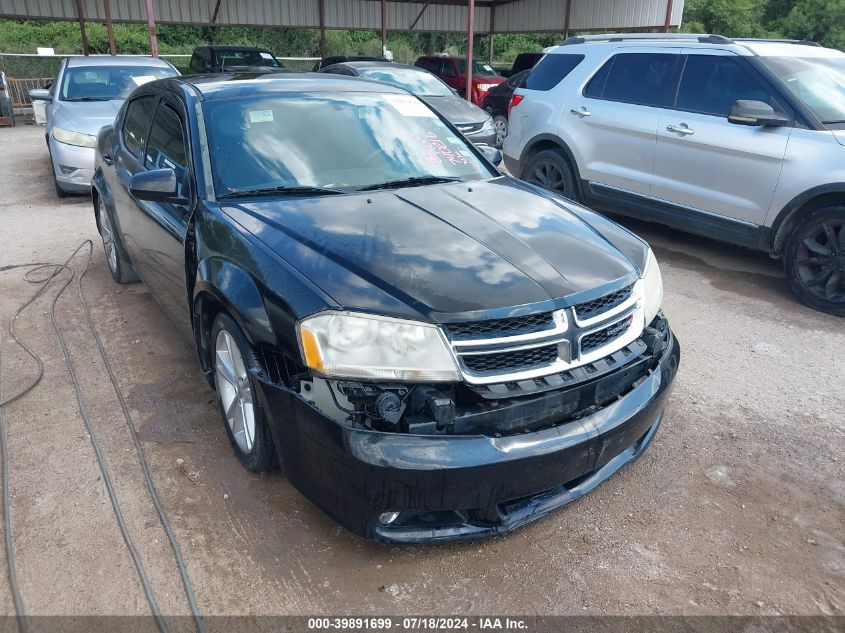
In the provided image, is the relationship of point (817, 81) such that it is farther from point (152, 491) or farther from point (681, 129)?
point (152, 491)

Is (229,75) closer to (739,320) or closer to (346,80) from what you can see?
(346,80)

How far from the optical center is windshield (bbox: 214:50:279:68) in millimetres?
15328

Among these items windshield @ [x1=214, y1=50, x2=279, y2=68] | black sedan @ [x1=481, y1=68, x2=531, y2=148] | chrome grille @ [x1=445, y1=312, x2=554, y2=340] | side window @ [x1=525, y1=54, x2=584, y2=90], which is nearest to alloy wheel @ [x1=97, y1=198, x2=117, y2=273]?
chrome grille @ [x1=445, y1=312, x2=554, y2=340]

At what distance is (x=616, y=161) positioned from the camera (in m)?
6.54

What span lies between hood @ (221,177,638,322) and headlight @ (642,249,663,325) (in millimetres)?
138

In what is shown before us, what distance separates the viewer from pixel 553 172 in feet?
24.0

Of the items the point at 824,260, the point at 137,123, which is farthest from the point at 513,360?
the point at 824,260

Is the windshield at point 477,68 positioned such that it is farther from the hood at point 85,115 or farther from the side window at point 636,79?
the side window at point 636,79

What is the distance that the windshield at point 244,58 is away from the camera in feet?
50.3

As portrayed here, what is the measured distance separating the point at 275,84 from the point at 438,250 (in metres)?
1.72

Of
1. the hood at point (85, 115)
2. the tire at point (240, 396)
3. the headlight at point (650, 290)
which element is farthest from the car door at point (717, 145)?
the hood at point (85, 115)

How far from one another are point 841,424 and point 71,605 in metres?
3.71

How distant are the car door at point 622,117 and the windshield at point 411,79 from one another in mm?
4740

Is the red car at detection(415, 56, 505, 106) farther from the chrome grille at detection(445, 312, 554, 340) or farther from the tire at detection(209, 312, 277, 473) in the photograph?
the chrome grille at detection(445, 312, 554, 340)
